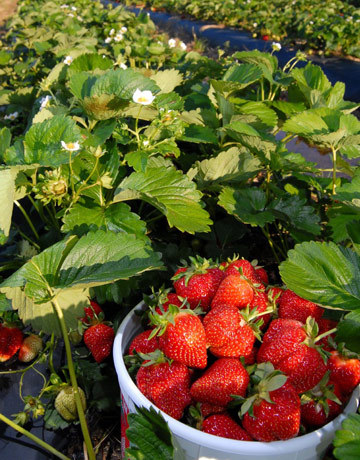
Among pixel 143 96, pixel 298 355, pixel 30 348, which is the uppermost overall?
pixel 143 96

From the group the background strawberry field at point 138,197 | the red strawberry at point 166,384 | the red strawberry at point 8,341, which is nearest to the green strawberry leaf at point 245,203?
the background strawberry field at point 138,197

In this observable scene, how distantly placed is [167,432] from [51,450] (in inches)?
19.0

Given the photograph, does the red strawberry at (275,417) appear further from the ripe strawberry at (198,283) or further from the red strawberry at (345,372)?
the ripe strawberry at (198,283)

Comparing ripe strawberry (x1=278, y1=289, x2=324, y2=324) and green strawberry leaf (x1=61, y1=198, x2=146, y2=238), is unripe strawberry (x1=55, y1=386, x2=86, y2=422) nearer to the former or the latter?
green strawberry leaf (x1=61, y1=198, x2=146, y2=238)

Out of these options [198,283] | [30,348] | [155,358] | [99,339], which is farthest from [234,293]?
[30,348]

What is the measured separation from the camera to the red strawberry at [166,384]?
31.3 inches

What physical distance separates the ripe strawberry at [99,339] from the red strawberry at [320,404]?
1.77ft

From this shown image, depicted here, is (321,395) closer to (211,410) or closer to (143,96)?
(211,410)

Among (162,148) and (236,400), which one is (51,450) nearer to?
(236,400)

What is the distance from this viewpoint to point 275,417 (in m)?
0.71

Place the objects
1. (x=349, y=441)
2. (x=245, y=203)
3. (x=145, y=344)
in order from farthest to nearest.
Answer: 1. (x=245, y=203)
2. (x=145, y=344)
3. (x=349, y=441)

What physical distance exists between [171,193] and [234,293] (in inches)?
15.2

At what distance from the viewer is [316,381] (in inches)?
31.3

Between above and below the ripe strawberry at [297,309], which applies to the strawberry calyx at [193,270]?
above
